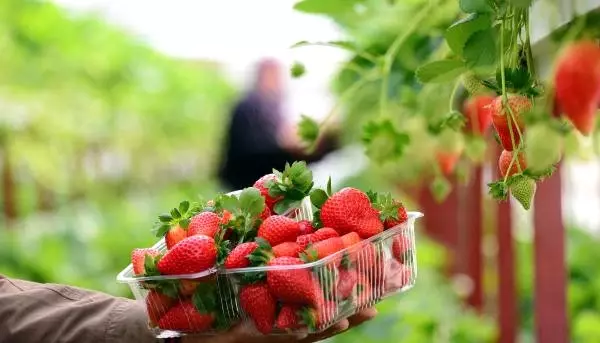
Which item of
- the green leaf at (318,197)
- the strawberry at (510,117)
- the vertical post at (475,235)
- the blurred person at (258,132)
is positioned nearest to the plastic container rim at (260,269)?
the green leaf at (318,197)

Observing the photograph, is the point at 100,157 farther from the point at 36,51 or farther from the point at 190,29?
the point at 36,51

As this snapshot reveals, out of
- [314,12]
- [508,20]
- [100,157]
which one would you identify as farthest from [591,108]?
[100,157]

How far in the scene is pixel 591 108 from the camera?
1022 millimetres

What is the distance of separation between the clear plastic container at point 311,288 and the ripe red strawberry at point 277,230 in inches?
2.1

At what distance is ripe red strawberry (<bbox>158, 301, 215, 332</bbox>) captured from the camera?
1252 mm

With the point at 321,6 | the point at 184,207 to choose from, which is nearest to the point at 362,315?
the point at 184,207

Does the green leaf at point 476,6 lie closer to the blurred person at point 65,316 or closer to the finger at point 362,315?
the finger at point 362,315

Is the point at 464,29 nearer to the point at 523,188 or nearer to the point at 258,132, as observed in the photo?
the point at 523,188

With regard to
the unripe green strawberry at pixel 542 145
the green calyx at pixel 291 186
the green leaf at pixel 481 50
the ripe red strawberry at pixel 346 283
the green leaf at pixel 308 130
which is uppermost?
the green leaf at pixel 481 50

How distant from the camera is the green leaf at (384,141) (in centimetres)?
175

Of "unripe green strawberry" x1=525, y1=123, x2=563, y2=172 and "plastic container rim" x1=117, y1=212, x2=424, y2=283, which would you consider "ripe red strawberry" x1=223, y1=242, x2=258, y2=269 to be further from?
"unripe green strawberry" x1=525, y1=123, x2=563, y2=172

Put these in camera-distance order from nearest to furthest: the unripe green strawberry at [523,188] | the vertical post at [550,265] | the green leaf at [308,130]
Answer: the unripe green strawberry at [523,188]
the green leaf at [308,130]
the vertical post at [550,265]

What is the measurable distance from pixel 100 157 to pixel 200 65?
2.30 metres

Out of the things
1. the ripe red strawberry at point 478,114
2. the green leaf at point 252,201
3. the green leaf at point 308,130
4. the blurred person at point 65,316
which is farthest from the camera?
the green leaf at point 308,130
